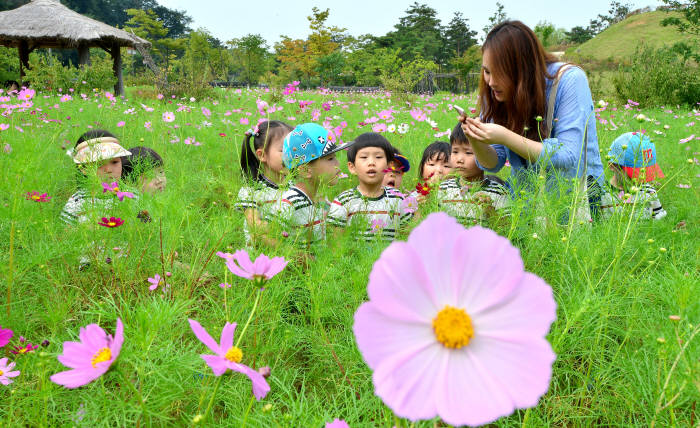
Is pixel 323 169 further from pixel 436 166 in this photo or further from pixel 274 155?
pixel 436 166

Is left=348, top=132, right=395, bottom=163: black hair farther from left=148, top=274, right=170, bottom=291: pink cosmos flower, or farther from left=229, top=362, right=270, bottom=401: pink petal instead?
left=229, top=362, right=270, bottom=401: pink petal

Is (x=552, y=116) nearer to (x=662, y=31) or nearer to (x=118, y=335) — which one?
(x=118, y=335)

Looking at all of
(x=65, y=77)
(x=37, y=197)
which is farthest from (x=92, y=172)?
(x=65, y=77)

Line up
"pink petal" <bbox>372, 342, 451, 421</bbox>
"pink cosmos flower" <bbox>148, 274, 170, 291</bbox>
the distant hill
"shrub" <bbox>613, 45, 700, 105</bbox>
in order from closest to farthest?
"pink petal" <bbox>372, 342, 451, 421</bbox>, "pink cosmos flower" <bbox>148, 274, 170, 291</bbox>, "shrub" <bbox>613, 45, 700, 105</bbox>, the distant hill

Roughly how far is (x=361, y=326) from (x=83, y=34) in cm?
1337

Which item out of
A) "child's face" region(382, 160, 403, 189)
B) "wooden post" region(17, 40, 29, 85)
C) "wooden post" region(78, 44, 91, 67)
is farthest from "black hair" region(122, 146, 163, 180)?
"wooden post" region(17, 40, 29, 85)

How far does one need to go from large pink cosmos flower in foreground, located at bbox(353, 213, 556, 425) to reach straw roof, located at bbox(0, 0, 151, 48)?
1303cm

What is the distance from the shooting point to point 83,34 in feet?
35.7

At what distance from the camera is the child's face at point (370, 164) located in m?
2.13

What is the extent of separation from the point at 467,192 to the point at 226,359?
1273mm

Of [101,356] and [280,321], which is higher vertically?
[101,356]

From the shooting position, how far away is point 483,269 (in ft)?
1.14

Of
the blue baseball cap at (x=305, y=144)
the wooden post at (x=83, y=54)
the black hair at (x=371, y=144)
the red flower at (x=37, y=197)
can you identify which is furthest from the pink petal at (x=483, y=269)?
the wooden post at (x=83, y=54)

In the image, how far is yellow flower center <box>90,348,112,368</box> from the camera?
54 centimetres
